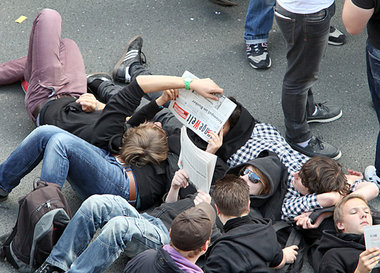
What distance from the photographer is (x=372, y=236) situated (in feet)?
8.79

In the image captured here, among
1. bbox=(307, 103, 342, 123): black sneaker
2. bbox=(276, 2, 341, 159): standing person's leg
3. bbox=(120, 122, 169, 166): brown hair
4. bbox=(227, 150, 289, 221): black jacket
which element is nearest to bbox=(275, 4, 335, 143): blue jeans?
bbox=(276, 2, 341, 159): standing person's leg

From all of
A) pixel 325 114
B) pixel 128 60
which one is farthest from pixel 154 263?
pixel 128 60

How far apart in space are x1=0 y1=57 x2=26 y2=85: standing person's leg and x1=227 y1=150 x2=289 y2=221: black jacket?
7.07ft

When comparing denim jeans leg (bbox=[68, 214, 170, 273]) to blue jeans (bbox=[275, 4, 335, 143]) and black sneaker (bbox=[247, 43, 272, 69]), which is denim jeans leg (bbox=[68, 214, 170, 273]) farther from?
black sneaker (bbox=[247, 43, 272, 69])

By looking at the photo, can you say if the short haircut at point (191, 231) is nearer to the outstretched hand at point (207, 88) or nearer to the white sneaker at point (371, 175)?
the outstretched hand at point (207, 88)

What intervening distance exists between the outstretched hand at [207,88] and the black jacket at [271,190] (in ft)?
1.55

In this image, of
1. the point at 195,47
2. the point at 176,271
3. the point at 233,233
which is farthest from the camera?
the point at 195,47

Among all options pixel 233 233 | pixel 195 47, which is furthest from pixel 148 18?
pixel 233 233

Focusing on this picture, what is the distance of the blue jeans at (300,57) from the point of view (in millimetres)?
3490

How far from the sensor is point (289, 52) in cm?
369

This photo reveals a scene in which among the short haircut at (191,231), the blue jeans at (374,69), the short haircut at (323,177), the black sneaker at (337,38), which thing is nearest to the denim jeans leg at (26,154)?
the short haircut at (191,231)

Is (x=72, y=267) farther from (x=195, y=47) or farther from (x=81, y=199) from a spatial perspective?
(x=195, y=47)

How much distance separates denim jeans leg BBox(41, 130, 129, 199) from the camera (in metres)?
3.26

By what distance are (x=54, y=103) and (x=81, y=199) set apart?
78cm
